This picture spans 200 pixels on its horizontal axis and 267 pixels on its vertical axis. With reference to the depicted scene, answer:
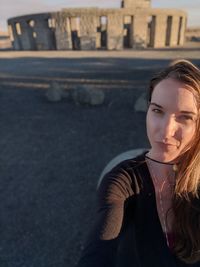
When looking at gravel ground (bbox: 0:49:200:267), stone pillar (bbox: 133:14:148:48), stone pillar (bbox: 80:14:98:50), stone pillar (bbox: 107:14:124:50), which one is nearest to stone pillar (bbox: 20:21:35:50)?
stone pillar (bbox: 80:14:98:50)

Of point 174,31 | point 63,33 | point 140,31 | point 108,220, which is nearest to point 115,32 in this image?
point 140,31

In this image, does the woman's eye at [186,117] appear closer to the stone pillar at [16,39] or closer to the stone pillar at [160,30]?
the stone pillar at [160,30]

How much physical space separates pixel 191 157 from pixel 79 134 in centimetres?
537

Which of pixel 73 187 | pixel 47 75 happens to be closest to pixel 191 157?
pixel 73 187

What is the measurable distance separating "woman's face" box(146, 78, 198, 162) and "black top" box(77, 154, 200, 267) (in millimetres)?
206

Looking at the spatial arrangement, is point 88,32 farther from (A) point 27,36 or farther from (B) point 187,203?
(B) point 187,203

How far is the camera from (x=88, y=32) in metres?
23.7

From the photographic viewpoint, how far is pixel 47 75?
12.6m

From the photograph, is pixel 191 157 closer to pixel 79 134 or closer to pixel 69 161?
pixel 69 161

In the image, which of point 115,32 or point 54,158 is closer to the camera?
point 54,158

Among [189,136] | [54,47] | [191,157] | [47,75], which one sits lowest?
[54,47]

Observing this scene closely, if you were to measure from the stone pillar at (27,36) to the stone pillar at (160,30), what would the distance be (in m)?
11.6

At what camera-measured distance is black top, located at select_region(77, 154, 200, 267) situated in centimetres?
144

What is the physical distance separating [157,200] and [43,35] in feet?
85.5
